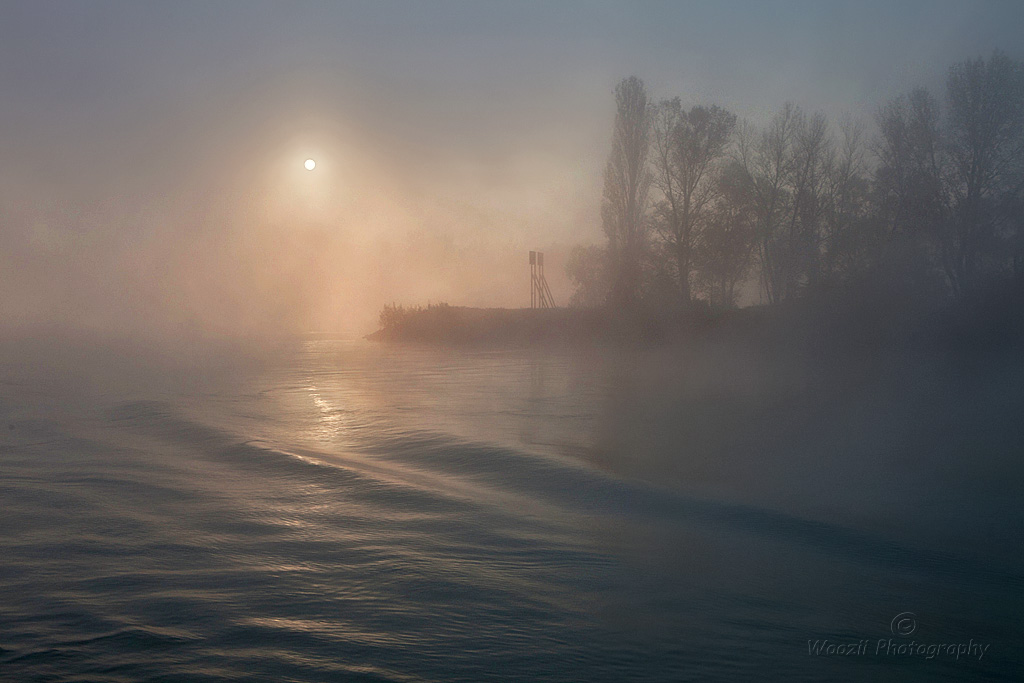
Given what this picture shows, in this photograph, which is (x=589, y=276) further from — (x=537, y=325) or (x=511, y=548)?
(x=511, y=548)

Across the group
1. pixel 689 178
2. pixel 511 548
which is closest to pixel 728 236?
pixel 689 178

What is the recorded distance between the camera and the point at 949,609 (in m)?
3.49

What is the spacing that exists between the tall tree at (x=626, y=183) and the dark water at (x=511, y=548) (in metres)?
18.9

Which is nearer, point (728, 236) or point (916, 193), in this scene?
point (916, 193)

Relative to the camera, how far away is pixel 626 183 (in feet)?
94.6

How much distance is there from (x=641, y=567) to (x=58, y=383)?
583 inches

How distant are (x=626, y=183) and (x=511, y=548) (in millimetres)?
26236

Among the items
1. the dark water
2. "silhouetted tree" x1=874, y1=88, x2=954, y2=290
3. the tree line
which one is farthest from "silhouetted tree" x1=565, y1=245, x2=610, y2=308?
the dark water

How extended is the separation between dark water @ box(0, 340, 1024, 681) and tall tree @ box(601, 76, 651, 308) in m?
18.9

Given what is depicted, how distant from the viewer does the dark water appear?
3014mm

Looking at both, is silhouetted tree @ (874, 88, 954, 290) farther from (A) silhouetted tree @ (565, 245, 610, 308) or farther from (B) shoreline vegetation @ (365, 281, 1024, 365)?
(A) silhouetted tree @ (565, 245, 610, 308)

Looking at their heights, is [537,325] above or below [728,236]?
below

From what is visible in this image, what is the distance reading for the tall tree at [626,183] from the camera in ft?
90.9

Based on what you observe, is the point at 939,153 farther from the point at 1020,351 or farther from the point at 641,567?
the point at 641,567
